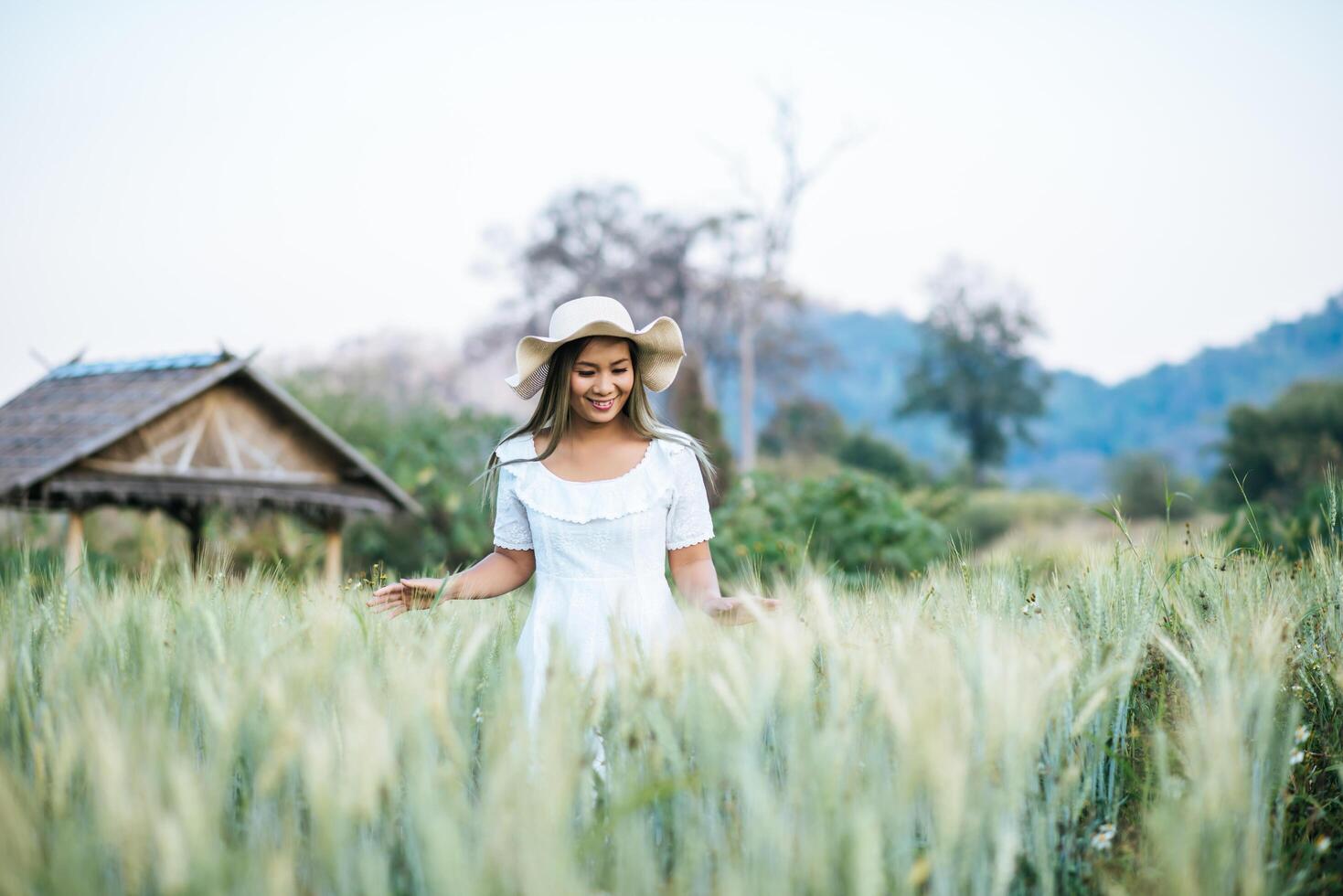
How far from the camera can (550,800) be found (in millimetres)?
1142

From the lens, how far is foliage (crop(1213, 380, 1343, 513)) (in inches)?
891

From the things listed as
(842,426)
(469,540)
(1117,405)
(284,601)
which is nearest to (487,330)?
(842,426)

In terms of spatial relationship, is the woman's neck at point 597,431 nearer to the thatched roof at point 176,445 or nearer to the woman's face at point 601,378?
the woman's face at point 601,378

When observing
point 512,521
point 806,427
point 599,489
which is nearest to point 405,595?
point 512,521

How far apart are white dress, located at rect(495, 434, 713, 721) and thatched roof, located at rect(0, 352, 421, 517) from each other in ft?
26.8

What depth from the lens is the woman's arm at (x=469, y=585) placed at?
259cm

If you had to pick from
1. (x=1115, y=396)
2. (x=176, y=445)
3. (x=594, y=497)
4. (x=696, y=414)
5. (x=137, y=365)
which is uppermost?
(x=1115, y=396)

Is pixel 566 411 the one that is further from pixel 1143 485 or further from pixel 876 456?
pixel 876 456

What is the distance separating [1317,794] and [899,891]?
1297 millimetres

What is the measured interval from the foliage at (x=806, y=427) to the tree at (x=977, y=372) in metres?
3.69

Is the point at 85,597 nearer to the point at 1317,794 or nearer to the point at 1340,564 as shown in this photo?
the point at 1317,794

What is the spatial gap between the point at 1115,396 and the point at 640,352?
11541 centimetres

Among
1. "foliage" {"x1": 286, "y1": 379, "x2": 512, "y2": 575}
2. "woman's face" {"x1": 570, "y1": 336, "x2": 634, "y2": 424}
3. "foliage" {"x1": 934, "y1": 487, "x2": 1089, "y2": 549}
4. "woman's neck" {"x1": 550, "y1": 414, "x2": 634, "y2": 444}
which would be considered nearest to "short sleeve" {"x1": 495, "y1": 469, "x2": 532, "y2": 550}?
"woman's neck" {"x1": 550, "y1": 414, "x2": 634, "y2": 444}

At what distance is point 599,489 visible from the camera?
9.66 feet
